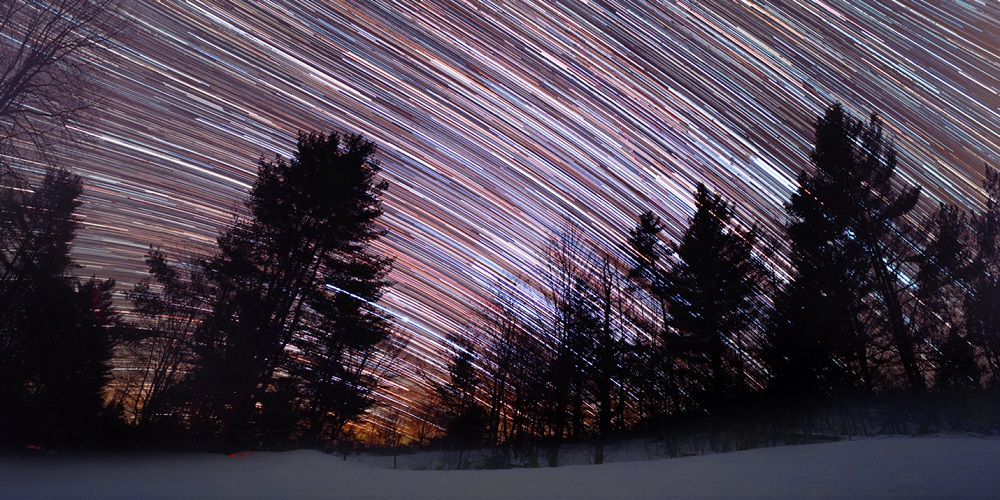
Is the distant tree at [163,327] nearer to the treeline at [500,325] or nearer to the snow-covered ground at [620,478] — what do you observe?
the treeline at [500,325]

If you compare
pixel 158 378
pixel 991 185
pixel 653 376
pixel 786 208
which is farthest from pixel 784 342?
pixel 158 378

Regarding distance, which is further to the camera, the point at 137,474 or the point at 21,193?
the point at 21,193

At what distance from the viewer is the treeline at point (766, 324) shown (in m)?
13.8

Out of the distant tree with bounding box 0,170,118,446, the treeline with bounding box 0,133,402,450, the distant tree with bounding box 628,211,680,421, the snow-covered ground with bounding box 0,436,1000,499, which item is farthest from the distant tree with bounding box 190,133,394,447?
the distant tree with bounding box 628,211,680,421

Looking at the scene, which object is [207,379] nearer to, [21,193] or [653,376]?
[21,193]

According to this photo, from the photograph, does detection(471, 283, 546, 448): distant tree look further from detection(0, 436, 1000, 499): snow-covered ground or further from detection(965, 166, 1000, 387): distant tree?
detection(965, 166, 1000, 387): distant tree

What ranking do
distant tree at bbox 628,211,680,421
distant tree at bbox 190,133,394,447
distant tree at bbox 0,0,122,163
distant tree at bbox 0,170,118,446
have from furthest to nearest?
distant tree at bbox 628,211,680,421
distant tree at bbox 190,133,394,447
distant tree at bbox 0,170,118,446
distant tree at bbox 0,0,122,163

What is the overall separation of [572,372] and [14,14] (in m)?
14.1

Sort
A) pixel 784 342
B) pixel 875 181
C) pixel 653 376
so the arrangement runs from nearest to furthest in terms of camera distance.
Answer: pixel 653 376 < pixel 784 342 < pixel 875 181

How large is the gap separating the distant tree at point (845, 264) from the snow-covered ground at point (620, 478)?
1195 cm

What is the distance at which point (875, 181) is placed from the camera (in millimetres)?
16984

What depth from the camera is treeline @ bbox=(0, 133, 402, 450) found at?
6.88m

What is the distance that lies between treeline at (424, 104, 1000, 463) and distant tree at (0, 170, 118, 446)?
8.83 metres

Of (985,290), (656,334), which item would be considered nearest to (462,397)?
(656,334)
